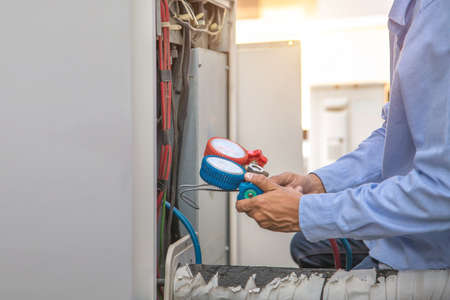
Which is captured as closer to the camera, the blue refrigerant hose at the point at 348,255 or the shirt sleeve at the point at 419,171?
the shirt sleeve at the point at 419,171

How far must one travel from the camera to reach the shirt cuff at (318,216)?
638 millimetres

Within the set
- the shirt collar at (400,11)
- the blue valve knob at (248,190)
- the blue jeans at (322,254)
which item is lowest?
the blue jeans at (322,254)

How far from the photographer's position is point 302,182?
37.8 inches

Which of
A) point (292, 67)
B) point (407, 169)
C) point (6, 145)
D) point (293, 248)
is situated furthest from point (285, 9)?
point (6, 145)

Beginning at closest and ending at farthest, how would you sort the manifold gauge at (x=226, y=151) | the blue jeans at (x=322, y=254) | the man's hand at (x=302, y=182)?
the manifold gauge at (x=226, y=151) < the man's hand at (x=302, y=182) < the blue jeans at (x=322, y=254)

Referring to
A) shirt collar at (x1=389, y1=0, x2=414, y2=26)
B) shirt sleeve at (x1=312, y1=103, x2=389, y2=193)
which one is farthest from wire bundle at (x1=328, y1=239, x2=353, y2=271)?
shirt collar at (x1=389, y1=0, x2=414, y2=26)

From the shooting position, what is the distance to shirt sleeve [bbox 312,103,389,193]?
978 mm

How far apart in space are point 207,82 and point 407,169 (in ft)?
2.04

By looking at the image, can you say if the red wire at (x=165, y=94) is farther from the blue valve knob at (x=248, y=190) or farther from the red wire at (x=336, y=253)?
the red wire at (x=336, y=253)

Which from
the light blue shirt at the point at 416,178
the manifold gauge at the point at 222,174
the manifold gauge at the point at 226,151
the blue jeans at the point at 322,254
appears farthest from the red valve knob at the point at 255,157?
the blue jeans at the point at 322,254

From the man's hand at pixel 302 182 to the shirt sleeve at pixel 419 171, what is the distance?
30cm

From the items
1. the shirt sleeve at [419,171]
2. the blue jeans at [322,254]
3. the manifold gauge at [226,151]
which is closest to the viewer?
the shirt sleeve at [419,171]

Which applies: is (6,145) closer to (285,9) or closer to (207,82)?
(207,82)

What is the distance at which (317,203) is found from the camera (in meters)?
0.65
